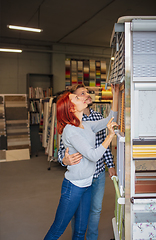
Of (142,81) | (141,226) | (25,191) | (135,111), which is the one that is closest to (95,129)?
(135,111)

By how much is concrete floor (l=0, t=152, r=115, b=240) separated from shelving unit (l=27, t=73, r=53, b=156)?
7.41ft

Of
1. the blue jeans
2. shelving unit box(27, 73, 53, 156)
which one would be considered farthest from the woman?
shelving unit box(27, 73, 53, 156)

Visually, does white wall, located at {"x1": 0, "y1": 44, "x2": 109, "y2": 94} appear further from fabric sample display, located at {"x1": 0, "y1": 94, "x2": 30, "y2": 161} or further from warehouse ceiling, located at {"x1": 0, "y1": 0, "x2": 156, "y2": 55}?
fabric sample display, located at {"x1": 0, "y1": 94, "x2": 30, "y2": 161}

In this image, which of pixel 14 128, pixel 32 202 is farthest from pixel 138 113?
pixel 14 128

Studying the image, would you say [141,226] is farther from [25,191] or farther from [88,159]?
[25,191]

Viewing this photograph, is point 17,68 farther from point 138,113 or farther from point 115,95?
point 138,113

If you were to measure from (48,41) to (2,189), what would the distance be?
5.37 meters

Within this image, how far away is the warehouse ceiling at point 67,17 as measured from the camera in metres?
4.90

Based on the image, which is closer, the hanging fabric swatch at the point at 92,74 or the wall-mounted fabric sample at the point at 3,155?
the wall-mounted fabric sample at the point at 3,155

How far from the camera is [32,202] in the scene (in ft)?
11.4

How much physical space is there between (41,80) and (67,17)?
2777mm

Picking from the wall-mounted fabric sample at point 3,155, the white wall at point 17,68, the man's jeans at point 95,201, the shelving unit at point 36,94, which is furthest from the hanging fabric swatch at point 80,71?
the man's jeans at point 95,201

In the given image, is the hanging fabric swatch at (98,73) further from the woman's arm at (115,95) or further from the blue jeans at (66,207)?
the blue jeans at (66,207)

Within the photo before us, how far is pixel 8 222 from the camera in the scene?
9.44ft
